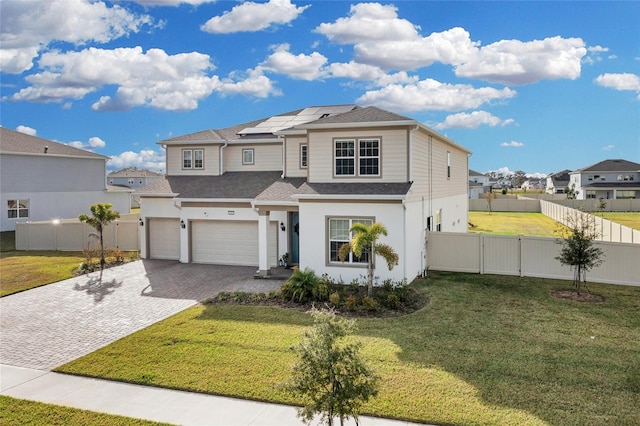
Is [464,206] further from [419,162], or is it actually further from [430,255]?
[419,162]

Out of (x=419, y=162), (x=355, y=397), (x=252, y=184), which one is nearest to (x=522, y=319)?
(x=419, y=162)

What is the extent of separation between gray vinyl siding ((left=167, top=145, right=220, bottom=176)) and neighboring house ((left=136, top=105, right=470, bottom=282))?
5 centimetres

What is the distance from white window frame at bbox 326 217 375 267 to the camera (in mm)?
15523

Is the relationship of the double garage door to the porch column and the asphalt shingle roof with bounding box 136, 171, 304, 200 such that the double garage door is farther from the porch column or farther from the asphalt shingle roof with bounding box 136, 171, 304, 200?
the porch column

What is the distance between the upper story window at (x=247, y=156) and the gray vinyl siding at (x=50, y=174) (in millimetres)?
19042

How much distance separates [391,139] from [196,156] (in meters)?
12.0

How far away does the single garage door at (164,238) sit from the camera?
22.1 m

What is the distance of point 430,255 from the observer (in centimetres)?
1841

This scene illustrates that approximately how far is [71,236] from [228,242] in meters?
11.4

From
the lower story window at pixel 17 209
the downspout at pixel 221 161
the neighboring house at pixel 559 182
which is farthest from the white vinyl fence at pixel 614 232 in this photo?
the neighboring house at pixel 559 182

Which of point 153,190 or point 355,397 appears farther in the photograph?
point 153,190

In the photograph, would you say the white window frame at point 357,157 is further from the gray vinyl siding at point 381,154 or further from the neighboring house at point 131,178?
the neighboring house at point 131,178

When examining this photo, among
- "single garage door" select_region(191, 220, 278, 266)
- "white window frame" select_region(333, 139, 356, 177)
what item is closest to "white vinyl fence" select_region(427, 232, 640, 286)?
"white window frame" select_region(333, 139, 356, 177)

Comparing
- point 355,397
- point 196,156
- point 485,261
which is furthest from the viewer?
point 196,156
